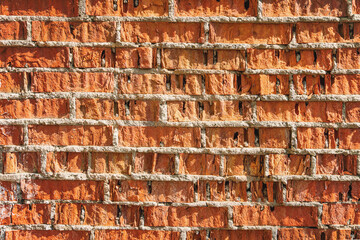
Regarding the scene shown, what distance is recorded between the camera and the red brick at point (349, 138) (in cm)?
121

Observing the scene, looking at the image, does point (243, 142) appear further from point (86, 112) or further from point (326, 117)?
point (86, 112)

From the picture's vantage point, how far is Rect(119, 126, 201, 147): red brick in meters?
1.22

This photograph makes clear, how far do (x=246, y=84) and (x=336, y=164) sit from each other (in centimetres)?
54

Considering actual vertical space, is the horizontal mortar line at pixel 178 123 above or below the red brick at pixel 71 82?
below

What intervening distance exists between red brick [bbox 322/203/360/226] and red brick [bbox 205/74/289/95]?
1.83 feet

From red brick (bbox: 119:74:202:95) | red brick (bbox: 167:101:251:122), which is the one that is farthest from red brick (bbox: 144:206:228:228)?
red brick (bbox: 119:74:202:95)

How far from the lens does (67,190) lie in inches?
48.9

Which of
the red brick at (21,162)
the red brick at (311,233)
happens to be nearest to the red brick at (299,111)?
the red brick at (311,233)

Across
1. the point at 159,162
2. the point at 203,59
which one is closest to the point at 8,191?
the point at 159,162

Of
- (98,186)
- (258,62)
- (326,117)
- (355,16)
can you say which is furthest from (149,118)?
(355,16)

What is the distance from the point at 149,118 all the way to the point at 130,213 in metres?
0.44

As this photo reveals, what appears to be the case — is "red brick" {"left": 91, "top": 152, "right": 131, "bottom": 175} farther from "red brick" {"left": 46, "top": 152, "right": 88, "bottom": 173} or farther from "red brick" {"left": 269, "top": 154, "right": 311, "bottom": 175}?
"red brick" {"left": 269, "top": 154, "right": 311, "bottom": 175}

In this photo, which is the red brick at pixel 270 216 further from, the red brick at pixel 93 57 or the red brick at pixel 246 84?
the red brick at pixel 93 57

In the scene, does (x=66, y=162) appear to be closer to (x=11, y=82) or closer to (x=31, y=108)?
(x=31, y=108)
